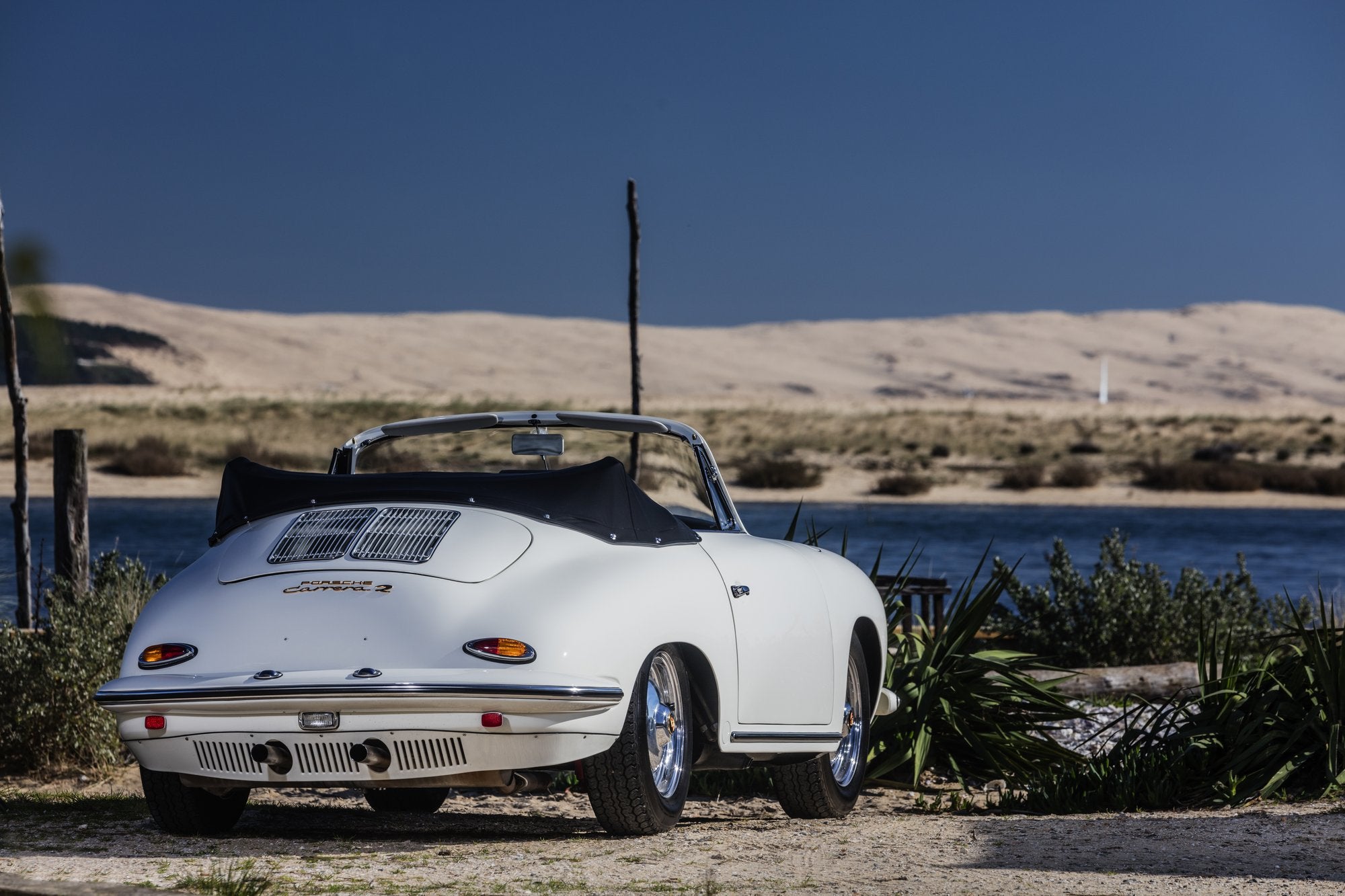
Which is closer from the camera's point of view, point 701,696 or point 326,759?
point 326,759

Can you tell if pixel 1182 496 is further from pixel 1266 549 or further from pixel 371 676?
pixel 371 676

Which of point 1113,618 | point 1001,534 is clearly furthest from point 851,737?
point 1001,534

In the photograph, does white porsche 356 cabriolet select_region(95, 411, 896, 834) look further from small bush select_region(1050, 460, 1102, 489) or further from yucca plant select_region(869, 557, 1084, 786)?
small bush select_region(1050, 460, 1102, 489)

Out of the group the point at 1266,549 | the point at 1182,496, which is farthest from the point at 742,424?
the point at 1266,549

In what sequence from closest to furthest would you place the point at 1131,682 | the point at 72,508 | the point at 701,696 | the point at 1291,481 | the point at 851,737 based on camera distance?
1. the point at 701,696
2. the point at 851,737
3. the point at 1131,682
4. the point at 72,508
5. the point at 1291,481

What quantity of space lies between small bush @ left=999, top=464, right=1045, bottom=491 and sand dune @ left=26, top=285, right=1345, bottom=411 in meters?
50.9

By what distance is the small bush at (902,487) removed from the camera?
4478 centimetres

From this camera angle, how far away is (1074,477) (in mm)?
47375

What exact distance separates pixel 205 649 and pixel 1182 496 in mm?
43409

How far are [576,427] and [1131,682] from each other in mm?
5194

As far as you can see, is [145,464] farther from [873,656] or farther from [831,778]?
[831,778]

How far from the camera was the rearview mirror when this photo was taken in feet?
21.5

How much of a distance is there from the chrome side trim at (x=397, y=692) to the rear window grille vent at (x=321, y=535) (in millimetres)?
482

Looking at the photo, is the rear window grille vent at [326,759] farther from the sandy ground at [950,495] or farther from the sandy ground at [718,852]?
the sandy ground at [950,495]
